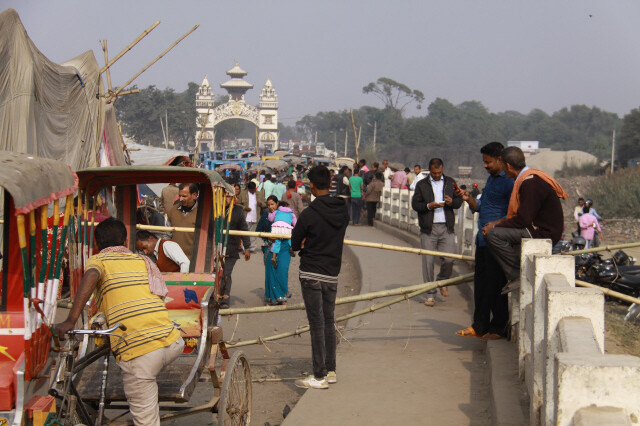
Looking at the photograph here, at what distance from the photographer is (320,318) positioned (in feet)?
19.4

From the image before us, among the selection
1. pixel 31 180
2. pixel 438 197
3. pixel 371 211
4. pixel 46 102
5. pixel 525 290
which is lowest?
pixel 371 211

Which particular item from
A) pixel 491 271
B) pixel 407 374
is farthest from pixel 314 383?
pixel 491 271

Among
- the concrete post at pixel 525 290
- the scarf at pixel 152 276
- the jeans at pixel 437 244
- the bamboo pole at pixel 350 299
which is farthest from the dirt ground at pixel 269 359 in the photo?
the scarf at pixel 152 276

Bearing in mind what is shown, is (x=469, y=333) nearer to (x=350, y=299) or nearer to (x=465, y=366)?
(x=465, y=366)

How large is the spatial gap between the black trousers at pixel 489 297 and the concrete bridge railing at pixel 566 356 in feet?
1.18

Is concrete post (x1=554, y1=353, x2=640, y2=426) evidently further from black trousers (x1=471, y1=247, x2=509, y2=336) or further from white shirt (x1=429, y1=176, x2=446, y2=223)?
white shirt (x1=429, y1=176, x2=446, y2=223)

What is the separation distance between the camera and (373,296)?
686 centimetres

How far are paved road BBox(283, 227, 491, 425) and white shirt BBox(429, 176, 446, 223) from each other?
1.05 metres

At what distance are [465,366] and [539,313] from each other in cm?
211

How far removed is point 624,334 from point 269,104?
11409 cm

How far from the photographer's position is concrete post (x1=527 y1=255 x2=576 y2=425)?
4098 mm

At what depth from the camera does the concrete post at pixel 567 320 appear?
11.0ft

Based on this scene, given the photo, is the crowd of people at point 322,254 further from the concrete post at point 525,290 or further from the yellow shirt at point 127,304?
the concrete post at point 525,290

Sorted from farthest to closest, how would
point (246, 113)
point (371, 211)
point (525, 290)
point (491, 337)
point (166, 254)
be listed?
point (246, 113)
point (371, 211)
point (491, 337)
point (166, 254)
point (525, 290)
